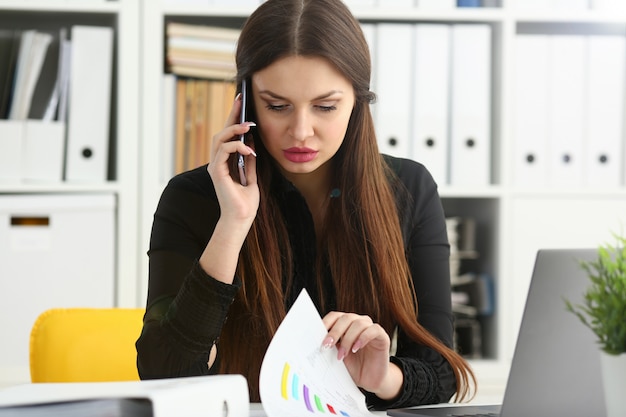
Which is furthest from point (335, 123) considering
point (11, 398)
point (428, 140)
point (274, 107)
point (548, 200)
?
point (548, 200)

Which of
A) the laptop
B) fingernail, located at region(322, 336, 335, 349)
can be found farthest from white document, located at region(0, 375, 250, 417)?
the laptop

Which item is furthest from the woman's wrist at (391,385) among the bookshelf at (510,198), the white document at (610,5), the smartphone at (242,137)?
the white document at (610,5)

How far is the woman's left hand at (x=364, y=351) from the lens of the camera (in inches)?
41.7

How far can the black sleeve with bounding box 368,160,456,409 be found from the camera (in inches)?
53.8

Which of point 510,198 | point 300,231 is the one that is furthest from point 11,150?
point 510,198

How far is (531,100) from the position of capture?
7.56 ft

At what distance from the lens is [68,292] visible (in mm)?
2162

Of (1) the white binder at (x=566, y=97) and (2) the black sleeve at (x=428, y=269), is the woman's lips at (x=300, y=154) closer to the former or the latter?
(2) the black sleeve at (x=428, y=269)

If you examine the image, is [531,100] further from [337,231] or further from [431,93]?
[337,231]

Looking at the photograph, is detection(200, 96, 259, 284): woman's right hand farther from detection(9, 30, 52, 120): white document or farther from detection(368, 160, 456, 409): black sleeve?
detection(9, 30, 52, 120): white document

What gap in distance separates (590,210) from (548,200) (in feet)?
0.37

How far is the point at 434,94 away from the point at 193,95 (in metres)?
0.60

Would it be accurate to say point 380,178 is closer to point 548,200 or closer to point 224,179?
point 224,179

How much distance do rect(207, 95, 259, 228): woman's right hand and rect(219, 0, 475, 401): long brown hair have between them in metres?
0.11
